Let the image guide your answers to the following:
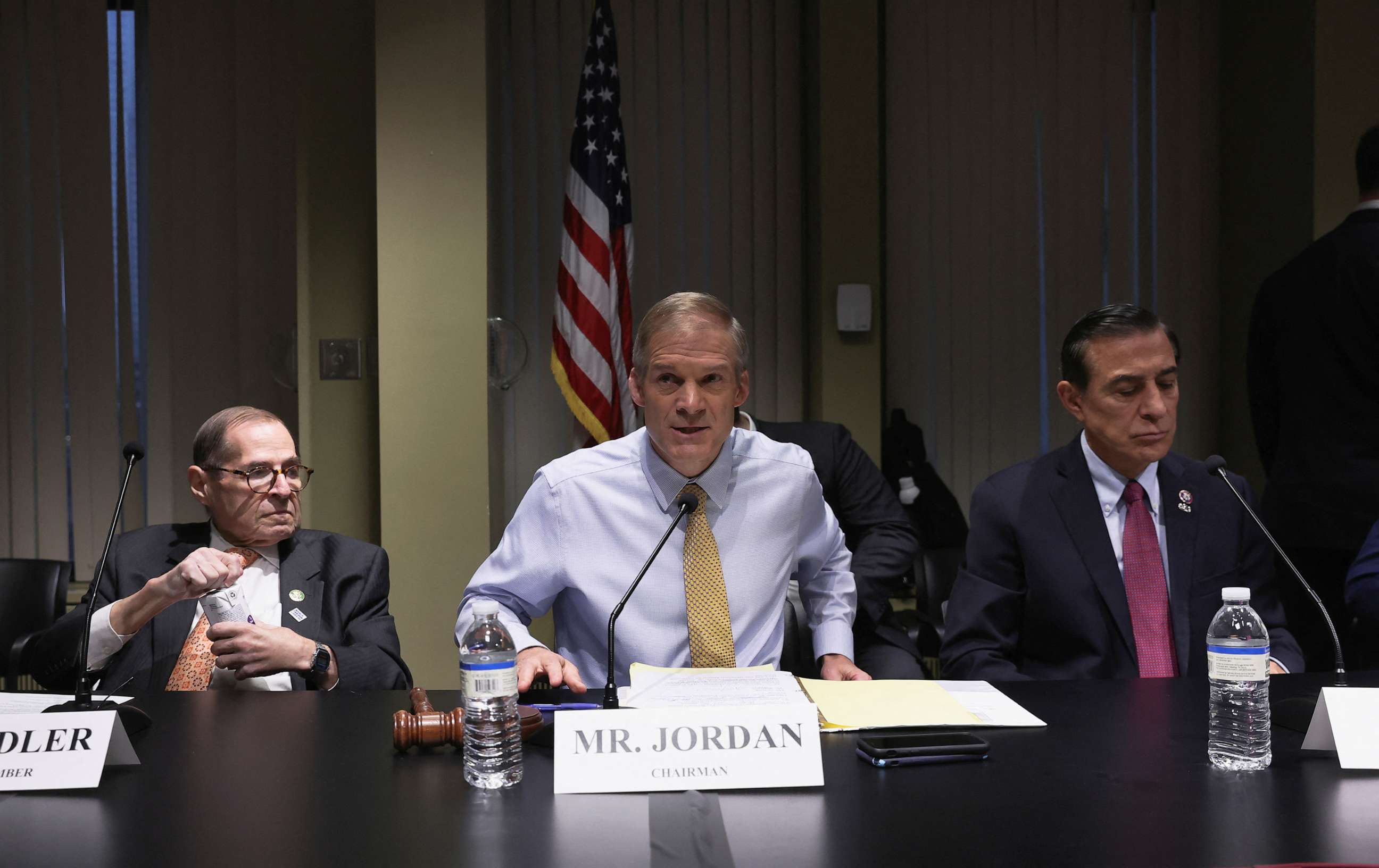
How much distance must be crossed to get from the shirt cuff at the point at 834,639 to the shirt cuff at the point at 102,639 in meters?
1.34

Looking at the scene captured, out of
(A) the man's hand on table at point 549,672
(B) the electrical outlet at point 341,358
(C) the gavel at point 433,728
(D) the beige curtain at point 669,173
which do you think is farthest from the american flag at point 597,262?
(C) the gavel at point 433,728

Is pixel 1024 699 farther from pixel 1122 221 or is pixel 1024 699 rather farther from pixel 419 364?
pixel 1122 221

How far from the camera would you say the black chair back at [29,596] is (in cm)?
338

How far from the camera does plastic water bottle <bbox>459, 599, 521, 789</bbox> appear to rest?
1314 mm

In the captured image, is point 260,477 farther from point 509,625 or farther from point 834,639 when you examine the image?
point 834,639

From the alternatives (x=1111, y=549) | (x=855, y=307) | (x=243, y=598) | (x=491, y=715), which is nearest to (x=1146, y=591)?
(x=1111, y=549)

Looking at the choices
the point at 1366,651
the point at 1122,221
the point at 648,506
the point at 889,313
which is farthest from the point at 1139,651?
the point at 1122,221

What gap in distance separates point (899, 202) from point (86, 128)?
349 cm

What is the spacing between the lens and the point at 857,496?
3.02 meters

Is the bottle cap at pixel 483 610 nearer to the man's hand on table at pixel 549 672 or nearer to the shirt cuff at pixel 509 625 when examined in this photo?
the man's hand on table at pixel 549 672

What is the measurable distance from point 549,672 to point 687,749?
448 millimetres

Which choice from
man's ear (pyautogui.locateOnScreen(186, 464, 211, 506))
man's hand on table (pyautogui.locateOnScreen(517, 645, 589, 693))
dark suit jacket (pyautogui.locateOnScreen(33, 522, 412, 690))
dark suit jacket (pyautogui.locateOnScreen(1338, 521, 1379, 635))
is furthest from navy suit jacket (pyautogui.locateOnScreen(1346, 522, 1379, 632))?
man's ear (pyautogui.locateOnScreen(186, 464, 211, 506))

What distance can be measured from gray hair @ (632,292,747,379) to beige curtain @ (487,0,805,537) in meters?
2.56

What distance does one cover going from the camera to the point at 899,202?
4.91m
